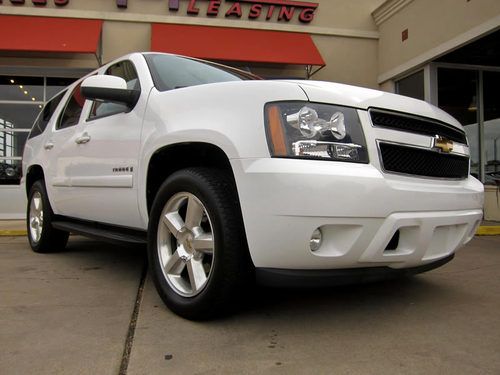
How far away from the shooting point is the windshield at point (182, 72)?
331 cm

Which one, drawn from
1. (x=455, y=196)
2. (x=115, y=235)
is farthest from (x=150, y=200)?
(x=455, y=196)

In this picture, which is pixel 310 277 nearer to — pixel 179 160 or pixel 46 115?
pixel 179 160

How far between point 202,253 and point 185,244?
0.14 metres

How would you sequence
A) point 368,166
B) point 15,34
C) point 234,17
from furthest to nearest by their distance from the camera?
point 234,17 < point 15,34 < point 368,166

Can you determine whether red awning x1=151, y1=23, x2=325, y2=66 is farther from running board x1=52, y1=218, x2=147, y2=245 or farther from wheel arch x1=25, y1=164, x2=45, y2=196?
running board x1=52, y1=218, x2=147, y2=245

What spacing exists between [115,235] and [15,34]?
22.1 feet

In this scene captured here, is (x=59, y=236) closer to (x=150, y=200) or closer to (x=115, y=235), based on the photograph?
(x=115, y=235)

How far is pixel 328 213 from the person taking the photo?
223 cm

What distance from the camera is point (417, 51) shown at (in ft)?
30.3

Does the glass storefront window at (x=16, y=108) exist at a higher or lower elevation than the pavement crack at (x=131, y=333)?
higher

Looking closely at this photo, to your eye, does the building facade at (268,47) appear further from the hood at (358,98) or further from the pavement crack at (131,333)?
the hood at (358,98)

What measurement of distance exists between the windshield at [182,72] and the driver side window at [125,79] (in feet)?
0.57

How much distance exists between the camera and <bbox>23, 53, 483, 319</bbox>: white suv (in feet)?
7.45

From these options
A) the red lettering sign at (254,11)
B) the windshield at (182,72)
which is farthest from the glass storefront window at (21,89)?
the windshield at (182,72)
